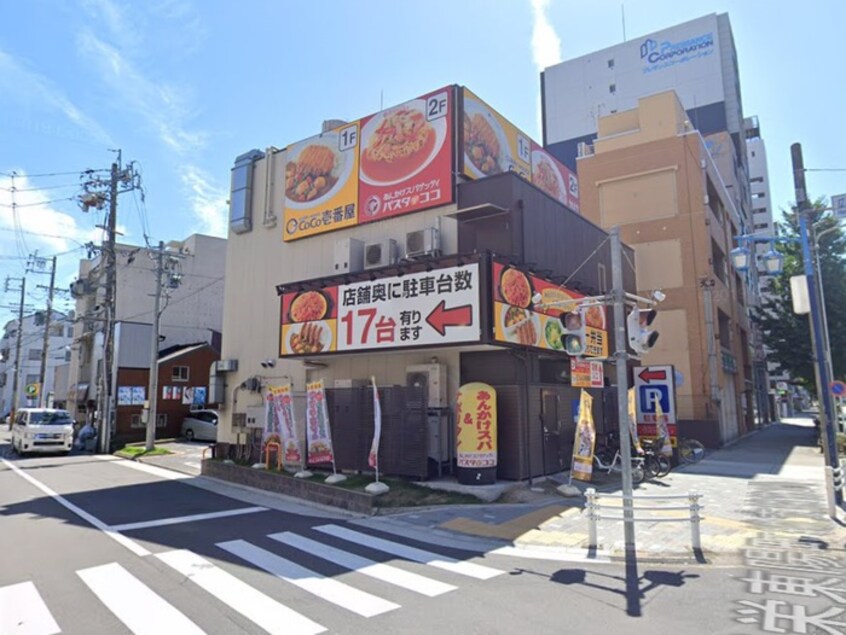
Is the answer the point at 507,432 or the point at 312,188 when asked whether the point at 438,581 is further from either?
the point at 312,188

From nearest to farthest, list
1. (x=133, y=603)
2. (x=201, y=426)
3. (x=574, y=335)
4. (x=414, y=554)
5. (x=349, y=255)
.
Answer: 1. (x=133, y=603)
2. (x=414, y=554)
3. (x=574, y=335)
4. (x=349, y=255)
5. (x=201, y=426)

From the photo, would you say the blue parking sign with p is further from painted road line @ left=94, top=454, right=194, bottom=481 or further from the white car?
the white car

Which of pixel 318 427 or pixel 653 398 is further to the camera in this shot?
pixel 653 398

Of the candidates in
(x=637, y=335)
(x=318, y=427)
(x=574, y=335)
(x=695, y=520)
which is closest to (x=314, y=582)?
(x=574, y=335)

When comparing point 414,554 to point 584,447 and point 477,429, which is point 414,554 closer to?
point 477,429

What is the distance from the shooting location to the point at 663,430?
17047 millimetres

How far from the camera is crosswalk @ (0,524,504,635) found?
5316 millimetres

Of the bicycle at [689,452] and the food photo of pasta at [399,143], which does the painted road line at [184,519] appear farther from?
the bicycle at [689,452]

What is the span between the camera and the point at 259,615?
5453mm

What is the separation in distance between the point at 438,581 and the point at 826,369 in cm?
1035

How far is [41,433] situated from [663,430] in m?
25.9

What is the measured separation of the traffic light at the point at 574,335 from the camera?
27.6 feet

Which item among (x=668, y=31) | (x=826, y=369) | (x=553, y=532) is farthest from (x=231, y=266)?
(x=668, y=31)

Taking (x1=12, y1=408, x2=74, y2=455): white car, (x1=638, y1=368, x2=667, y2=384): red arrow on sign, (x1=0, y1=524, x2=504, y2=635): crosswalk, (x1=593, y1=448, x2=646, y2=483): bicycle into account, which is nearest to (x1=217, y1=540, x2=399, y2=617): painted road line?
(x1=0, y1=524, x2=504, y2=635): crosswalk
